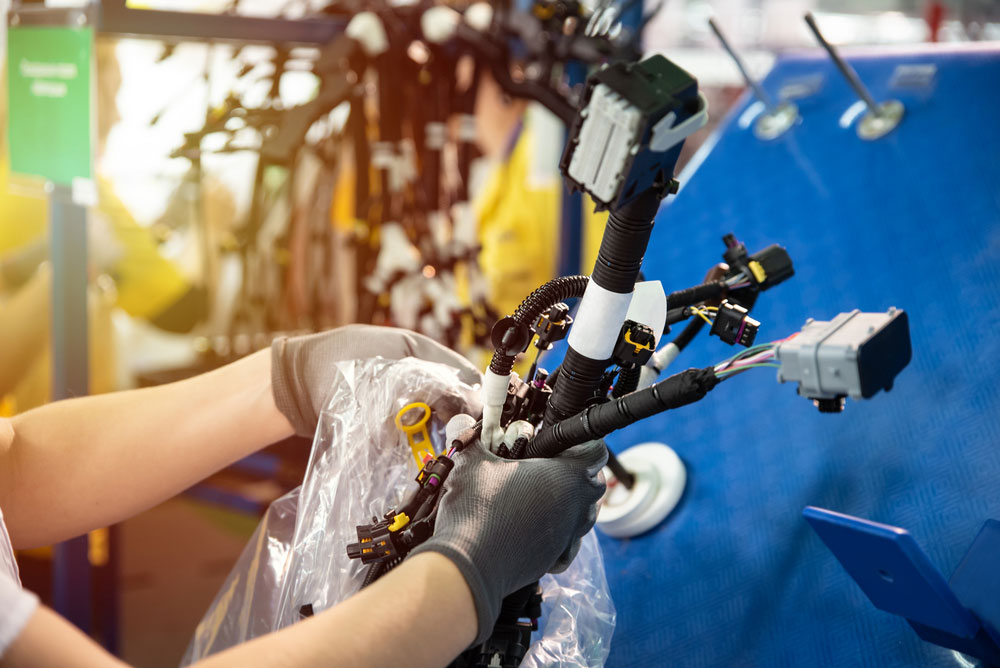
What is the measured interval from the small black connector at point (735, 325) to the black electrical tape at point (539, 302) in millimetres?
115

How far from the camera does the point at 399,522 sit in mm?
678

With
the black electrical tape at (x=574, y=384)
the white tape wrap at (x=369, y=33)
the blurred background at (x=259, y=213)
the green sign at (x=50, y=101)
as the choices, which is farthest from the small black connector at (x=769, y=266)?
the white tape wrap at (x=369, y=33)

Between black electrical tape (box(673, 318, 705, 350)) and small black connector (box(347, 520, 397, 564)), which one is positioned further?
black electrical tape (box(673, 318, 705, 350))

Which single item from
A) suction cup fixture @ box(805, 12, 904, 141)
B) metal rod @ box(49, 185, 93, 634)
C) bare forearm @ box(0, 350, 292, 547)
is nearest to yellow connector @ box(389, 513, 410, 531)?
bare forearm @ box(0, 350, 292, 547)

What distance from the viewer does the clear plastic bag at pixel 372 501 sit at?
76 centimetres

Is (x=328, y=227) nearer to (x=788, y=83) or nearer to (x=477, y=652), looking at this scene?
(x=788, y=83)

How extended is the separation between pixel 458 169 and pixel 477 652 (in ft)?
→ 4.72

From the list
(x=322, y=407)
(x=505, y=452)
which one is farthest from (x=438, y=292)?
(x=505, y=452)

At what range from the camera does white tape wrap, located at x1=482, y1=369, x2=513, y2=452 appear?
67 centimetres

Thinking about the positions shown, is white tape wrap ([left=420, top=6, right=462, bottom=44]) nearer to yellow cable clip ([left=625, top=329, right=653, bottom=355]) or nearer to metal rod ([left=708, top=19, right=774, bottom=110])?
metal rod ([left=708, top=19, right=774, bottom=110])

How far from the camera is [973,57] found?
1.08 metres

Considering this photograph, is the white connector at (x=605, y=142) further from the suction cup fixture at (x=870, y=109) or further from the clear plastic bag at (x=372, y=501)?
the suction cup fixture at (x=870, y=109)

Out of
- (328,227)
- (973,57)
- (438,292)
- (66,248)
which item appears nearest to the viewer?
(973,57)

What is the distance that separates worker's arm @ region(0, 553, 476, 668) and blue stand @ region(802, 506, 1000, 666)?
267mm
